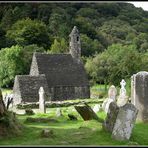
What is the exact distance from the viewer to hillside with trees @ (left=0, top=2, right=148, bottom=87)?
65750 millimetres

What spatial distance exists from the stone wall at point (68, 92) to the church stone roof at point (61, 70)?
1.39 ft

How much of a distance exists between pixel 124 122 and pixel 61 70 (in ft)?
128

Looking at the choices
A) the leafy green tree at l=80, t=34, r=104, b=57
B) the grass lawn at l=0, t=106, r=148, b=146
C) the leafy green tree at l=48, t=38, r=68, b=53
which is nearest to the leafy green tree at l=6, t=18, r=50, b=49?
the leafy green tree at l=48, t=38, r=68, b=53

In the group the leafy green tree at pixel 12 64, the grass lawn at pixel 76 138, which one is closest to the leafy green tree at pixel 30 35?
the leafy green tree at pixel 12 64

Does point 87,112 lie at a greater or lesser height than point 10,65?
lesser

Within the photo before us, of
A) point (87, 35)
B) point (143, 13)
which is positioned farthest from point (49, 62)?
point (143, 13)

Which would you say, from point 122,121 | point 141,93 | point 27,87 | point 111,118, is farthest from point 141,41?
point 122,121

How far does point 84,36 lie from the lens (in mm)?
92125

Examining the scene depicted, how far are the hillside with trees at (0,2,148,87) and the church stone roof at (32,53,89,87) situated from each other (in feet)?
34.0

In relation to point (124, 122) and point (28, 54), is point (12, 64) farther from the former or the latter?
point (124, 122)

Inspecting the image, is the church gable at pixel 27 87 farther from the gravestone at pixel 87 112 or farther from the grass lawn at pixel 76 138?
the grass lawn at pixel 76 138

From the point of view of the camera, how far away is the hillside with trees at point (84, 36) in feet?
216

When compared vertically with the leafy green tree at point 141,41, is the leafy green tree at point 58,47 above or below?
below

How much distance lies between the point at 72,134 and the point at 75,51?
140ft
